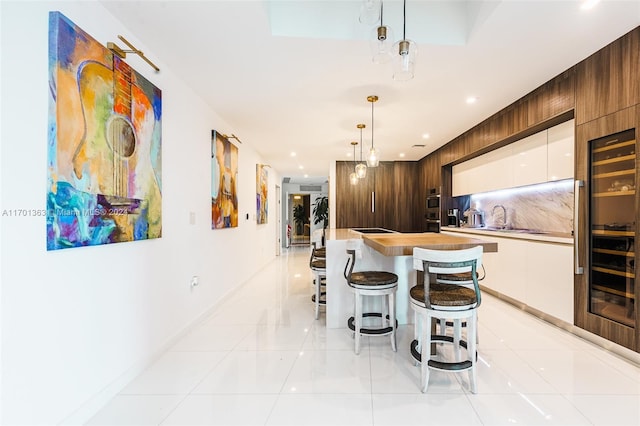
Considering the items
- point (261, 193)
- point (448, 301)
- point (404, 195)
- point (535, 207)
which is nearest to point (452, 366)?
point (448, 301)

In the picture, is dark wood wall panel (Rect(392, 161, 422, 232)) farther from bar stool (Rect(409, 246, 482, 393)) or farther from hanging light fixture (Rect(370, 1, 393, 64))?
hanging light fixture (Rect(370, 1, 393, 64))

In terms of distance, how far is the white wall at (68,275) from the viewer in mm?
1394

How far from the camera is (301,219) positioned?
45.5 feet

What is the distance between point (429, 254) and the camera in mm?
1966

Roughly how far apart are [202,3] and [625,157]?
3451 millimetres

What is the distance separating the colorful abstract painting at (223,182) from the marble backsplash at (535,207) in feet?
13.7

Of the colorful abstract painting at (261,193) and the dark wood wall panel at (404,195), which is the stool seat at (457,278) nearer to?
the colorful abstract painting at (261,193)

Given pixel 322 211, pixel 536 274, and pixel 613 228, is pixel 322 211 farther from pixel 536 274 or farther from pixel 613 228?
pixel 613 228

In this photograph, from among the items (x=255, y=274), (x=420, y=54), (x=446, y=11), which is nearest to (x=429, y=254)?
(x=420, y=54)

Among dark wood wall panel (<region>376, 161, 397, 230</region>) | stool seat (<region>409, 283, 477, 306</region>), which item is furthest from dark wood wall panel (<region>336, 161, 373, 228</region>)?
stool seat (<region>409, 283, 477, 306</region>)

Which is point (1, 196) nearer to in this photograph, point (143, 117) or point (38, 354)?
point (38, 354)

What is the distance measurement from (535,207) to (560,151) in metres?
1.11

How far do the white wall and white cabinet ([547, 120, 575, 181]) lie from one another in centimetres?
401

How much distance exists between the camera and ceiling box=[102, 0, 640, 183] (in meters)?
2.12
